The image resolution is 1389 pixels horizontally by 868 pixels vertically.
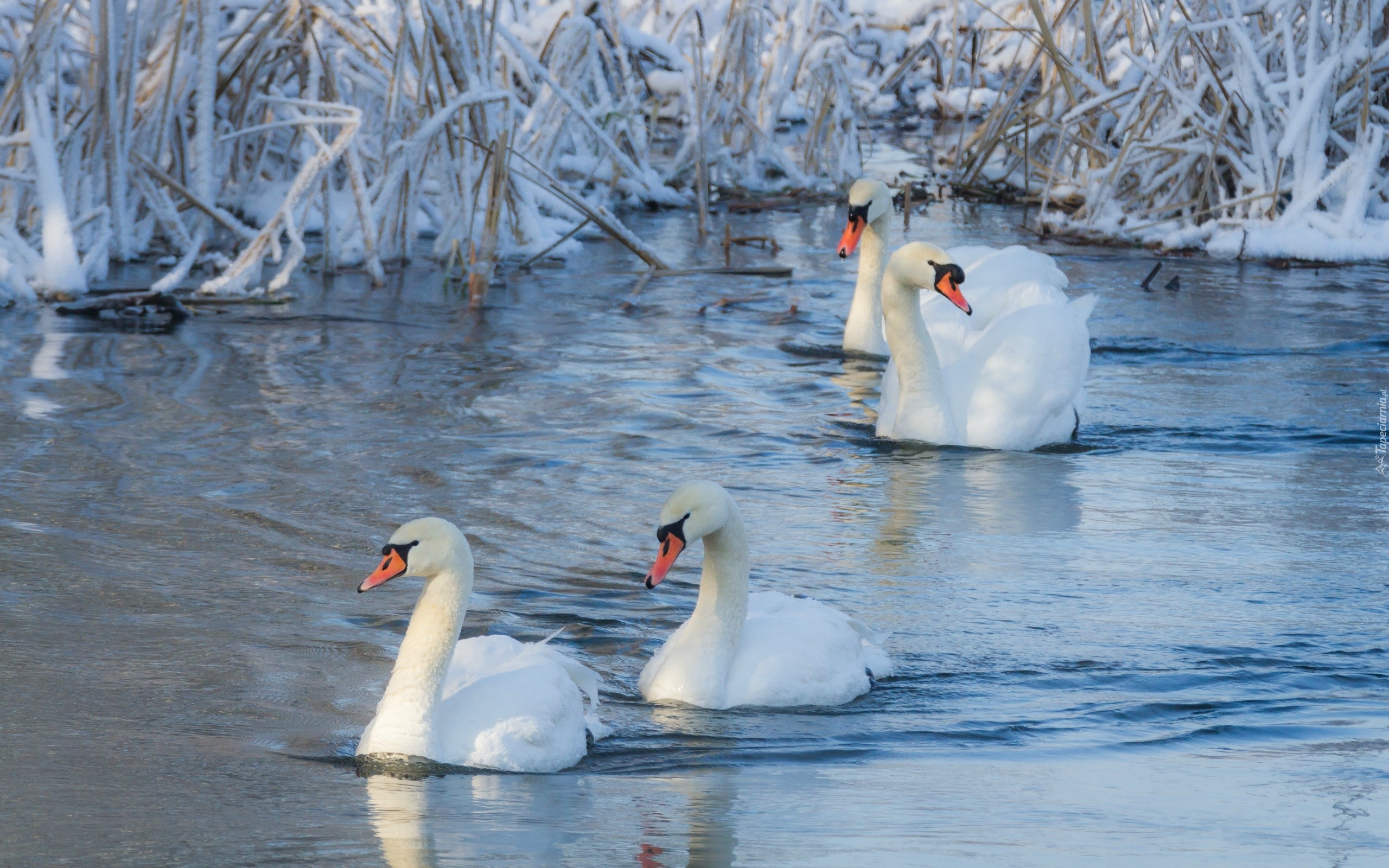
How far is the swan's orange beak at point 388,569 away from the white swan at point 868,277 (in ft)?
19.5

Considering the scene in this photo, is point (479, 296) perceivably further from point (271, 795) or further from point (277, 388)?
point (271, 795)

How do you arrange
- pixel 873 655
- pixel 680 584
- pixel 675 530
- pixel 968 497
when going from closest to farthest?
1. pixel 675 530
2. pixel 873 655
3. pixel 680 584
4. pixel 968 497

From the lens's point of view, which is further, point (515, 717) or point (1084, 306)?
point (1084, 306)

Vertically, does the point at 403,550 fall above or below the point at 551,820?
above

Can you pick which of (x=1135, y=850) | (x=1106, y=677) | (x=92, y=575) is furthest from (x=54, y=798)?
(x=1106, y=677)

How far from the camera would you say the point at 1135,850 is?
3.97 meters

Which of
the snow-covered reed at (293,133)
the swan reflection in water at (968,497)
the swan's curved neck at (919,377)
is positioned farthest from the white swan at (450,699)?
the snow-covered reed at (293,133)

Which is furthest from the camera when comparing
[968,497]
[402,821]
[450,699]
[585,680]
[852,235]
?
[852,235]

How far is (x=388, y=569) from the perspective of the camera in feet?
14.8

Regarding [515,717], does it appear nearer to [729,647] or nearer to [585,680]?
[585,680]

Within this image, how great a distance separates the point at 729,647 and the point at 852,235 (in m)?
5.15

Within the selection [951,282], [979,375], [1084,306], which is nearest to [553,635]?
[951,282]

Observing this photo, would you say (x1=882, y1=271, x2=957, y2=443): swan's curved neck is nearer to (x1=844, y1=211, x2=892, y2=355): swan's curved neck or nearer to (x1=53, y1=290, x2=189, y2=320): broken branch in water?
(x1=844, y1=211, x2=892, y2=355): swan's curved neck

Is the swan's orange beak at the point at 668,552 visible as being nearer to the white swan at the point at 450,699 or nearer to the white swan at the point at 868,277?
the white swan at the point at 450,699
